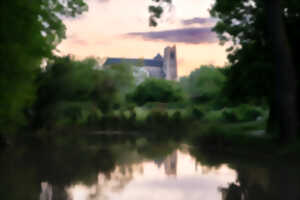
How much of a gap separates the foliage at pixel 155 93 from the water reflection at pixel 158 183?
3149 inches

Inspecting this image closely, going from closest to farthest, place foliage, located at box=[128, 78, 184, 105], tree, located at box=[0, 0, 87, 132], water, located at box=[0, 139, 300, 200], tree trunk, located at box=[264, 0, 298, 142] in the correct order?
water, located at box=[0, 139, 300, 200] → tree, located at box=[0, 0, 87, 132] → tree trunk, located at box=[264, 0, 298, 142] → foliage, located at box=[128, 78, 184, 105]

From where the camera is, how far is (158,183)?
1173cm

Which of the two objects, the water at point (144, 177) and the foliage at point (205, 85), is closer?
the water at point (144, 177)

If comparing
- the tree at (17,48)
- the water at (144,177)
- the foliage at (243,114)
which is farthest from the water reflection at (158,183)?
the foliage at (243,114)

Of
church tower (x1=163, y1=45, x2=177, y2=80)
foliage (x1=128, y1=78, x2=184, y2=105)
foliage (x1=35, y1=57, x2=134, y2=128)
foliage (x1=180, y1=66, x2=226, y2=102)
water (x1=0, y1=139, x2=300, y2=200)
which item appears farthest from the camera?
church tower (x1=163, y1=45, x2=177, y2=80)

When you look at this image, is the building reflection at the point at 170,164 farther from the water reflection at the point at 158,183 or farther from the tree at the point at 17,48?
the tree at the point at 17,48

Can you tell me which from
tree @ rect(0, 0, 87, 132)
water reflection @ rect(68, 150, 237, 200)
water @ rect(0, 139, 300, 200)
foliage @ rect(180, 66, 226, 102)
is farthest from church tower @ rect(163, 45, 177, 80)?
tree @ rect(0, 0, 87, 132)

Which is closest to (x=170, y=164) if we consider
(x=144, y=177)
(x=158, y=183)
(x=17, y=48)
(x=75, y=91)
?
(x=144, y=177)

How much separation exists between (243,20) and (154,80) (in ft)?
254

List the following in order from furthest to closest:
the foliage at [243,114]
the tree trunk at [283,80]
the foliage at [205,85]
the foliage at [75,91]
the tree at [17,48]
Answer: the foliage at [205,85] → the foliage at [243,114] → the foliage at [75,91] → the tree trunk at [283,80] → the tree at [17,48]

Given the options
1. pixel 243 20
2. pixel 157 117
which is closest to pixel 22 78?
pixel 243 20

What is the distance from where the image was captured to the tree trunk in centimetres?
1697

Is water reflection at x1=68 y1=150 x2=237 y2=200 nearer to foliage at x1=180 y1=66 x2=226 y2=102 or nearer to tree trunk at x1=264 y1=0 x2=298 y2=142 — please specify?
tree trunk at x1=264 y1=0 x2=298 y2=142

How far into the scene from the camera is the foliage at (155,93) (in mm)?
96688
